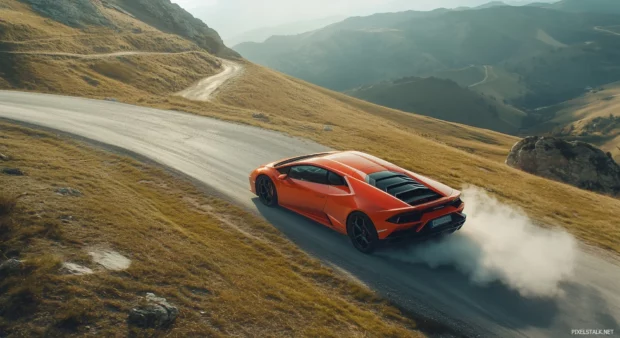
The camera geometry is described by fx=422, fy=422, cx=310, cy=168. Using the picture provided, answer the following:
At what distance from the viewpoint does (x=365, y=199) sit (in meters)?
10.2

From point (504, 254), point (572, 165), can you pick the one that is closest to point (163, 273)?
point (504, 254)

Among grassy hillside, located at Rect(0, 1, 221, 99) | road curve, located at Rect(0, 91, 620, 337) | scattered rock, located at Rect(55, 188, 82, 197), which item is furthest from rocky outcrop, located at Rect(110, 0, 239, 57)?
scattered rock, located at Rect(55, 188, 82, 197)

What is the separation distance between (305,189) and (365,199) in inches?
85.2

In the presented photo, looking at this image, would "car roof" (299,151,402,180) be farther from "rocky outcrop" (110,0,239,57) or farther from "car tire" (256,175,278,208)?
"rocky outcrop" (110,0,239,57)

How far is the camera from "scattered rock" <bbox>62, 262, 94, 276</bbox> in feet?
23.6

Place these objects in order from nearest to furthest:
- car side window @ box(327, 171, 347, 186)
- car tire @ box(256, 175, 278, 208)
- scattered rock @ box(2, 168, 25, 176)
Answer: car side window @ box(327, 171, 347, 186) < scattered rock @ box(2, 168, 25, 176) < car tire @ box(256, 175, 278, 208)

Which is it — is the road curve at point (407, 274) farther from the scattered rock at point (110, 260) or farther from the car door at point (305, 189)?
the scattered rock at point (110, 260)

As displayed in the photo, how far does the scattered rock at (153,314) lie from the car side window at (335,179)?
5384 mm

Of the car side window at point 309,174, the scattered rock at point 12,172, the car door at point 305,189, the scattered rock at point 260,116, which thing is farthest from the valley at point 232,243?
the scattered rock at point 260,116

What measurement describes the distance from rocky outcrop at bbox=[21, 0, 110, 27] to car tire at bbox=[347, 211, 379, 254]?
7298 centimetres

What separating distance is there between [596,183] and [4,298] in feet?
109

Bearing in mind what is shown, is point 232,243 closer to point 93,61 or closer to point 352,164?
point 352,164

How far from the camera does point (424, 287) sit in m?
9.29

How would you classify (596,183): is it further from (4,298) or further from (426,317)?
(4,298)
